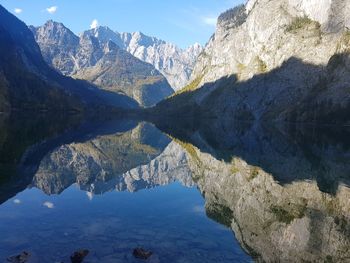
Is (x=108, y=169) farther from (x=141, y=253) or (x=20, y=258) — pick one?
(x=20, y=258)

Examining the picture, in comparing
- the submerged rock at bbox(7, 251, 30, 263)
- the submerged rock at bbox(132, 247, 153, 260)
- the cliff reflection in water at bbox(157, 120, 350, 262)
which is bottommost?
the submerged rock at bbox(7, 251, 30, 263)

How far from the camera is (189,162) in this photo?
96750 millimetres

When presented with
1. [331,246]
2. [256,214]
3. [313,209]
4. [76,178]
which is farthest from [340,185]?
[76,178]

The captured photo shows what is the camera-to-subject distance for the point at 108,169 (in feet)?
279

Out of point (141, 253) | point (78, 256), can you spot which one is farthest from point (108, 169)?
point (78, 256)

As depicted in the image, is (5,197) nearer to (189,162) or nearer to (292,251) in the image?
(292,251)

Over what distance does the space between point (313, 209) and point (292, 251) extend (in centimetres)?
1393

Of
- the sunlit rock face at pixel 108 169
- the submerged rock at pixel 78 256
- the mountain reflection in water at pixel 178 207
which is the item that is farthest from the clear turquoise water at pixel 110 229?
the sunlit rock face at pixel 108 169

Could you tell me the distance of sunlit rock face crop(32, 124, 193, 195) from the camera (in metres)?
64.4

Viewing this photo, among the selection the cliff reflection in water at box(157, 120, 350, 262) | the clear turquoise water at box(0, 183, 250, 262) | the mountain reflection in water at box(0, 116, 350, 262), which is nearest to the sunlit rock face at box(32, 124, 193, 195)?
the mountain reflection in water at box(0, 116, 350, 262)

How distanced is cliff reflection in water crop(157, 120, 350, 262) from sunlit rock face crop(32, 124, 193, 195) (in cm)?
621

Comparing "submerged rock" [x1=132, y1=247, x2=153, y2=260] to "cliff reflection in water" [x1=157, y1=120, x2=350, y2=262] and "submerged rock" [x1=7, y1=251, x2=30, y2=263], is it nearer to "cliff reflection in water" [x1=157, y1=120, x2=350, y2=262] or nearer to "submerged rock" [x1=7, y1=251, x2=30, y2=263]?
"submerged rock" [x1=7, y1=251, x2=30, y2=263]

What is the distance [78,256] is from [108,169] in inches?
2171

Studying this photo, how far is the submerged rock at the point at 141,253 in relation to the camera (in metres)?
31.4
